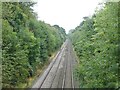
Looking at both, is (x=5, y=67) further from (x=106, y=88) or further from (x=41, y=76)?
(x=41, y=76)

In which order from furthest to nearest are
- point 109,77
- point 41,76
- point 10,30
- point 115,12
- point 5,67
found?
point 41,76, point 10,30, point 5,67, point 115,12, point 109,77

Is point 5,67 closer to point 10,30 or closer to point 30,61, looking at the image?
point 10,30

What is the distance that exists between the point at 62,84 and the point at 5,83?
1017 centimetres

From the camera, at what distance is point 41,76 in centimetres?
3644

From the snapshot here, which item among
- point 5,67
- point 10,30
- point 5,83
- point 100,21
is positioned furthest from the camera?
point 10,30

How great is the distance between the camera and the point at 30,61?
34.1 meters

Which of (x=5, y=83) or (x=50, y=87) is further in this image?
(x=50, y=87)

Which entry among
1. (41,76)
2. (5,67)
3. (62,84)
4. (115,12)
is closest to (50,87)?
(62,84)

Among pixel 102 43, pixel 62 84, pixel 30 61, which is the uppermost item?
pixel 102 43

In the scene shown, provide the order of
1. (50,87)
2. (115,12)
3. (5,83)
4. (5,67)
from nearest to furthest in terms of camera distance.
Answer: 1. (115,12)
2. (5,67)
3. (5,83)
4. (50,87)

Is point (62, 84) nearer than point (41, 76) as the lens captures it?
Yes

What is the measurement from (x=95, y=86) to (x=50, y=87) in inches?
557

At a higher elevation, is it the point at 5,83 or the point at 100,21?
the point at 100,21

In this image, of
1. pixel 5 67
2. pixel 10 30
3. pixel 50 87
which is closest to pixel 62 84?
pixel 50 87
